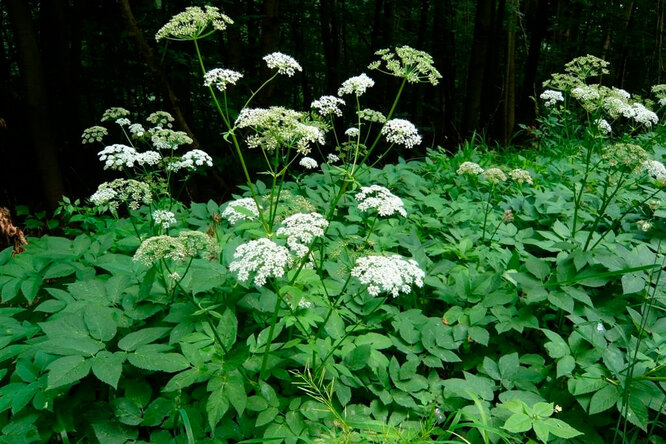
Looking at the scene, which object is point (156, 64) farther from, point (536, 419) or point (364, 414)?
point (536, 419)

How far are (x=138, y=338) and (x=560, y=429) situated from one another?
185 centimetres

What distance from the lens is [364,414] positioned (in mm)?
1938

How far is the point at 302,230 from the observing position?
71.5 inches

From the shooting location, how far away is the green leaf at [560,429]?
1.58 metres

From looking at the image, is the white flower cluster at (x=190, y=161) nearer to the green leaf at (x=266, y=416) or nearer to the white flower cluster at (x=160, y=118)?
the white flower cluster at (x=160, y=118)

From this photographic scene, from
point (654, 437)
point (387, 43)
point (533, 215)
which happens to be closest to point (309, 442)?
point (654, 437)

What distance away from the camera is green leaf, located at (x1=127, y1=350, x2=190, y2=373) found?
168 cm

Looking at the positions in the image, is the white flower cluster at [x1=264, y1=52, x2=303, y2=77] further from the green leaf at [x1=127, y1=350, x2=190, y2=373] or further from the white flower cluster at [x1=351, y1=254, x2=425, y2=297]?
the green leaf at [x1=127, y1=350, x2=190, y2=373]

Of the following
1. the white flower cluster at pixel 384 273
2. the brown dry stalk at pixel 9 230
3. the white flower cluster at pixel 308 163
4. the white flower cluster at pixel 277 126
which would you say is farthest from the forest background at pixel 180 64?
the white flower cluster at pixel 384 273

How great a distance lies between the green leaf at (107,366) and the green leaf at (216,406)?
372mm

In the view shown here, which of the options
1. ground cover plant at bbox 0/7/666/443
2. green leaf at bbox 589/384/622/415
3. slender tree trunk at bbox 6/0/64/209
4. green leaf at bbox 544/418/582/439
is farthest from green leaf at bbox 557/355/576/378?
slender tree trunk at bbox 6/0/64/209

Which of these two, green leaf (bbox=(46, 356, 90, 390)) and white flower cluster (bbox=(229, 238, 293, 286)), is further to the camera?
white flower cluster (bbox=(229, 238, 293, 286))

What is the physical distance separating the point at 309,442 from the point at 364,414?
15.3 inches

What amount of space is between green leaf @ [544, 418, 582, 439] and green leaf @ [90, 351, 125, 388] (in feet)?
5.74
